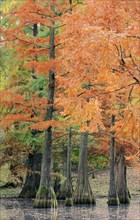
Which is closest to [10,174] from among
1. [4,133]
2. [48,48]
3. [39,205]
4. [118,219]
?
[4,133]

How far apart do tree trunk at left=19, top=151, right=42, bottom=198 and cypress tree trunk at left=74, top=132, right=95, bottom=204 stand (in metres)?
3.30

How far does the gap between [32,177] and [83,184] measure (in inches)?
192

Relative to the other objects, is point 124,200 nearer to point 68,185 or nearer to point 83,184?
point 83,184

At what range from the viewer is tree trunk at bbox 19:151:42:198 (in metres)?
27.8

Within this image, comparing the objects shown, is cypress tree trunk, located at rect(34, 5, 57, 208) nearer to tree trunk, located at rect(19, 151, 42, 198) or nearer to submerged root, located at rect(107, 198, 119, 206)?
submerged root, located at rect(107, 198, 119, 206)

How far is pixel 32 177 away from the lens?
93.0 ft

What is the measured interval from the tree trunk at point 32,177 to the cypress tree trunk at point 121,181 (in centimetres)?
465

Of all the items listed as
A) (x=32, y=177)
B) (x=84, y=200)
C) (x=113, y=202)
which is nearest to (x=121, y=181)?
(x=113, y=202)

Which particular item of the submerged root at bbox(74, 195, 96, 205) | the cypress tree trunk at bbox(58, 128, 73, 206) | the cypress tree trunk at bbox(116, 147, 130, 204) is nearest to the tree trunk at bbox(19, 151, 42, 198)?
the cypress tree trunk at bbox(58, 128, 73, 206)

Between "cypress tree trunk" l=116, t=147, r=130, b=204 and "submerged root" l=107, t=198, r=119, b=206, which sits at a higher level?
"cypress tree trunk" l=116, t=147, r=130, b=204

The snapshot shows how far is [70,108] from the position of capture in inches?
472

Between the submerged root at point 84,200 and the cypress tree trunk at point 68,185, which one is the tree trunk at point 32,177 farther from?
the submerged root at point 84,200

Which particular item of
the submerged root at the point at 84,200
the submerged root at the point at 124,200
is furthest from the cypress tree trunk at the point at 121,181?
the submerged root at the point at 84,200

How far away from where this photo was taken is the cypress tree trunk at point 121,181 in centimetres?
2642
